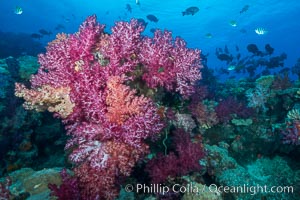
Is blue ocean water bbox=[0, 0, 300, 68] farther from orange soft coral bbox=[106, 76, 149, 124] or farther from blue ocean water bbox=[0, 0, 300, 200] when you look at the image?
orange soft coral bbox=[106, 76, 149, 124]

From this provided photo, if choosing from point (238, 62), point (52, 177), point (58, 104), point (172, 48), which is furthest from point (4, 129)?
point (238, 62)

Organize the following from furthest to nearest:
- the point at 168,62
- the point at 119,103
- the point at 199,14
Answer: the point at 199,14 < the point at 168,62 < the point at 119,103

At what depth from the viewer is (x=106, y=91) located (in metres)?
3.47

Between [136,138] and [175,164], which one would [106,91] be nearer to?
[136,138]

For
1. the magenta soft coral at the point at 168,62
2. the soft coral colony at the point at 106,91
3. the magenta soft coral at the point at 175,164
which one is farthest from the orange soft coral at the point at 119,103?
the magenta soft coral at the point at 175,164

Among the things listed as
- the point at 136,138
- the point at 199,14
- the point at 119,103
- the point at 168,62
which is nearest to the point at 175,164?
the point at 136,138

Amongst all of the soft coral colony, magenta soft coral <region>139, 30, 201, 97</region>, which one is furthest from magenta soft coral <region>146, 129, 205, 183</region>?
magenta soft coral <region>139, 30, 201, 97</region>

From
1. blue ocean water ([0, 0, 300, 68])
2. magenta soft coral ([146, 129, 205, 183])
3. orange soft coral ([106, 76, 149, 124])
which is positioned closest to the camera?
orange soft coral ([106, 76, 149, 124])

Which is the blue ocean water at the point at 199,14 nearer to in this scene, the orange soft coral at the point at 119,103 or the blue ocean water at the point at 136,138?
the blue ocean water at the point at 136,138

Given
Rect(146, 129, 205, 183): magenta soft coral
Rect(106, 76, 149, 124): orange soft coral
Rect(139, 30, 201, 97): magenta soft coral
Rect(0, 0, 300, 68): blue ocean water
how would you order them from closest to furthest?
Rect(106, 76, 149, 124): orange soft coral, Rect(139, 30, 201, 97): magenta soft coral, Rect(146, 129, 205, 183): magenta soft coral, Rect(0, 0, 300, 68): blue ocean water

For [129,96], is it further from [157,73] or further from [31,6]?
[31,6]

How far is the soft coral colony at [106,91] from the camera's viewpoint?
3.40 meters

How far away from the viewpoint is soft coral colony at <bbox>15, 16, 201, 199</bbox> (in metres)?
3.40

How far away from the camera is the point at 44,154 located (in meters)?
6.77
